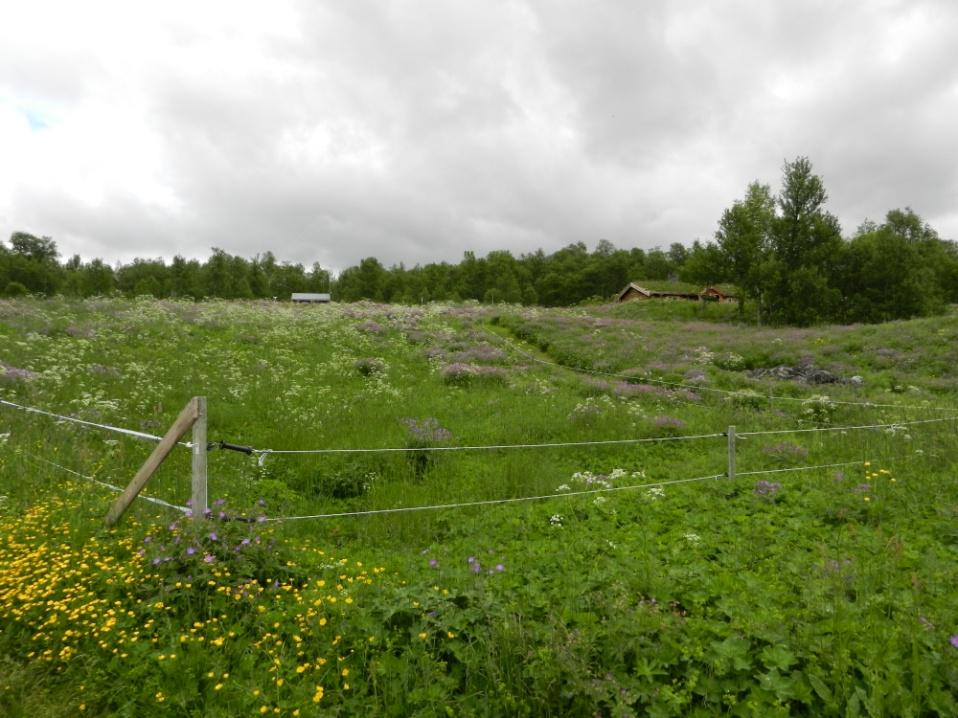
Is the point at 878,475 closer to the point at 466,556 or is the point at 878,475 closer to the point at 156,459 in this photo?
the point at 466,556

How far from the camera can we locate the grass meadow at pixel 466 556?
12.6ft

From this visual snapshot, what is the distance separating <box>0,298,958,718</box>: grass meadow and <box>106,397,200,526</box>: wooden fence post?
38cm

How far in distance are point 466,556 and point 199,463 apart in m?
3.26

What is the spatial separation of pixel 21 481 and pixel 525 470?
25.8 feet

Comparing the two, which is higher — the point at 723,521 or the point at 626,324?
the point at 626,324

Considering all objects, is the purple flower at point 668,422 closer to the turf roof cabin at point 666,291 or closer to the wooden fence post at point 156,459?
the wooden fence post at point 156,459

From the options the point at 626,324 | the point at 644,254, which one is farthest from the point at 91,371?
the point at 644,254

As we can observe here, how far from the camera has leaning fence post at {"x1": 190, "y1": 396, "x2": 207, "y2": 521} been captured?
18.1ft

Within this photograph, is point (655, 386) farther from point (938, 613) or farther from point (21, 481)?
point (21, 481)

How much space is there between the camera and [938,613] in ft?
14.2

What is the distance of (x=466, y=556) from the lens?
258 inches

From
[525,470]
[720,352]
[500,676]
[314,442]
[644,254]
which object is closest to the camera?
[500,676]

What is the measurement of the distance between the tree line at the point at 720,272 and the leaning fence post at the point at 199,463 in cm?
3459

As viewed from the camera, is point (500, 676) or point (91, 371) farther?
point (91, 371)
